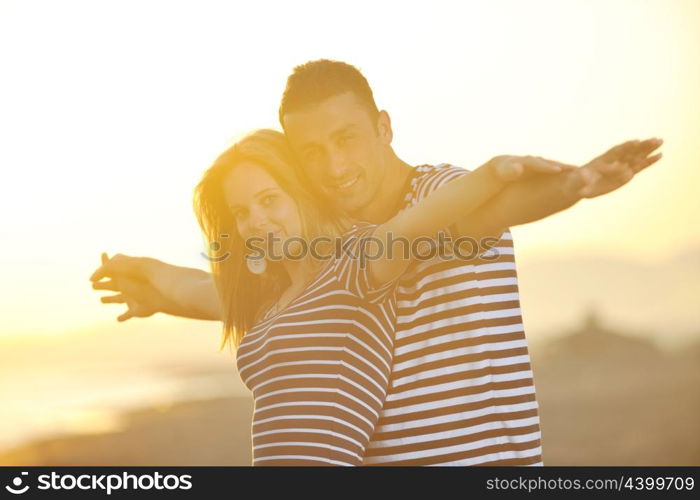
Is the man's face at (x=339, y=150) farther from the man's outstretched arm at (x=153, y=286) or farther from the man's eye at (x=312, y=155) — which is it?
the man's outstretched arm at (x=153, y=286)

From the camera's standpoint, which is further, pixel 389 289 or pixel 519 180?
pixel 389 289

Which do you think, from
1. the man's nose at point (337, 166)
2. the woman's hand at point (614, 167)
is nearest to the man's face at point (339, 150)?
the man's nose at point (337, 166)

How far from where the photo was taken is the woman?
71.1 inches

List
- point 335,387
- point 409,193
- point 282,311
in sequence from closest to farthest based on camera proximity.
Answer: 1. point 335,387
2. point 282,311
3. point 409,193

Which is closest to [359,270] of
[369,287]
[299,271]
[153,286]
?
[369,287]

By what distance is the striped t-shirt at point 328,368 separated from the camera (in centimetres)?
191

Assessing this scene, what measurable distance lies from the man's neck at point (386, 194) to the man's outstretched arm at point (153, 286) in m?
0.68

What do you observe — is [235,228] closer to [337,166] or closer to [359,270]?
[337,166]

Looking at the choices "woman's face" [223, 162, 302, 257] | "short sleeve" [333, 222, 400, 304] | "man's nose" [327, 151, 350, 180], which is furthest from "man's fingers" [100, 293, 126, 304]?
"short sleeve" [333, 222, 400, 304]

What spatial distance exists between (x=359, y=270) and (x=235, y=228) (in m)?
0.54
